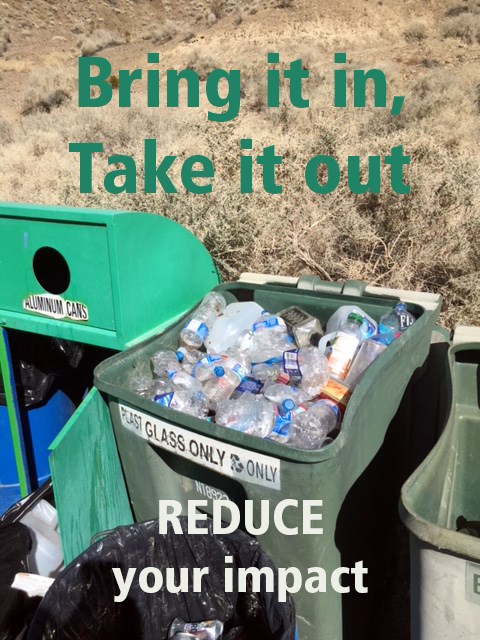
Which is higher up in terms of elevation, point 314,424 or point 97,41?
point 97,41

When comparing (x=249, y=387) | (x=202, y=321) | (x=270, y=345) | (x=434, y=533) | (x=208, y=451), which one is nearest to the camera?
(x=434, y=533)

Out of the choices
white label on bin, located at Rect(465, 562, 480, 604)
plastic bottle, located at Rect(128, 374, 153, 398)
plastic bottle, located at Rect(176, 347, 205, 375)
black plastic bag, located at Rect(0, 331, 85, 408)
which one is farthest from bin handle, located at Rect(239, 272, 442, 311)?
white label on bin, located at Rect(465, 562, 480, 604)

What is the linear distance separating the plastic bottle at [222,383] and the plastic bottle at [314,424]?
1.00 ft

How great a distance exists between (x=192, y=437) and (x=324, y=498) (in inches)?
16.3

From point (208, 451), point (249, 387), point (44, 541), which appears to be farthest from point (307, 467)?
point (44, 541)

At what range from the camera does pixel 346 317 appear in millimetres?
2297

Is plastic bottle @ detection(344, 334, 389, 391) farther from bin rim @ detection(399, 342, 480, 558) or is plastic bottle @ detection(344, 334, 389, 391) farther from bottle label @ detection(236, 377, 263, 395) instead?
bin rim @ detection(399, 342, 480, 558)

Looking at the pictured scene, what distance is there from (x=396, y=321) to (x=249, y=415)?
72 centimetres

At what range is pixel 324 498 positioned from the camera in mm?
1589

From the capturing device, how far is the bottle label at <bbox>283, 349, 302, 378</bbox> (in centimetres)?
214

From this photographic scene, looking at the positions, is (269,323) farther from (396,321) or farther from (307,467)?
(307,467)

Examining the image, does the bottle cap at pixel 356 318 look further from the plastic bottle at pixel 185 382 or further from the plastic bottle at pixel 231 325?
the plastic bottle at pixel 185 382

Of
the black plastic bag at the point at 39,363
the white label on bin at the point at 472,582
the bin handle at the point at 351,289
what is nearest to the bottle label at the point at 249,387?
the bin handle at the point at 351,289

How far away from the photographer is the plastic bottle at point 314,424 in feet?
5.91
